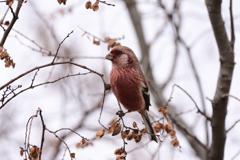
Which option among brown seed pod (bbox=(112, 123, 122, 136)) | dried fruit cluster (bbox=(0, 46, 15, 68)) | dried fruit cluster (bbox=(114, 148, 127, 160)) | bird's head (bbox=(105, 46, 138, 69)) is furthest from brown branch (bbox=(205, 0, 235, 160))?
dried fruit cluster (bbox=(0, 46, 15, 68))

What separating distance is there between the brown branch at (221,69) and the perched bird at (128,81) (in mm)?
805

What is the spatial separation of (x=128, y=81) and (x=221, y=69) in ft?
3.72

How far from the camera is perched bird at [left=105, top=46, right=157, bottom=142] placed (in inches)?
173

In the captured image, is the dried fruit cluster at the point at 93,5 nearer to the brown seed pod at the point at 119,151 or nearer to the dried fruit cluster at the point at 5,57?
the dried fruit cluster at the point at 5,57

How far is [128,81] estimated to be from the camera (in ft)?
14.7

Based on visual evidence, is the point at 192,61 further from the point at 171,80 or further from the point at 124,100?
the point at 124,100

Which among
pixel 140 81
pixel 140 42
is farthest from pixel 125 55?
pixel 140 42

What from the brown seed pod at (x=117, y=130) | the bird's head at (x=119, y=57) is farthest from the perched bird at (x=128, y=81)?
the brown seed pod at (x=117, y=130)

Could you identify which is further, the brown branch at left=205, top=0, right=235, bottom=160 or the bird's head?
the bird's head

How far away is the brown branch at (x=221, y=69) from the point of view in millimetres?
4055

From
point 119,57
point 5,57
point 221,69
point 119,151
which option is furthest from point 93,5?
point 221,69

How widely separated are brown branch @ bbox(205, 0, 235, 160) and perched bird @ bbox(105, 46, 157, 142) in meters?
0.80

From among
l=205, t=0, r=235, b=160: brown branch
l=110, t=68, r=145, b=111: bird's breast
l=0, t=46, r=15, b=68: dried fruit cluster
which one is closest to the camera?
l=0, t=46, r=15, b=68: dried fruit cluster

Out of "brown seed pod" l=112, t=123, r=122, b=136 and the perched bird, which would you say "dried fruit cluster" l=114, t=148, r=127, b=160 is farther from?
the perched bird
